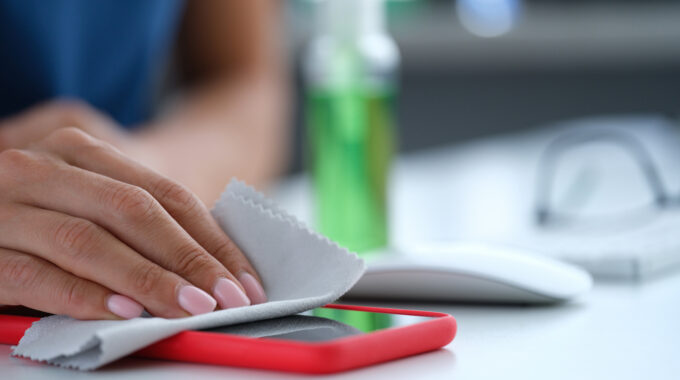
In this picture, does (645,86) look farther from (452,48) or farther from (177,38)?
(177,38)

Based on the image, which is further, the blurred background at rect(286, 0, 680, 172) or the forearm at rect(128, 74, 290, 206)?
the blurred background at rect(286, 0, 680, 172)

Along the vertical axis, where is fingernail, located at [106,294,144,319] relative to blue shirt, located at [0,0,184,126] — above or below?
below

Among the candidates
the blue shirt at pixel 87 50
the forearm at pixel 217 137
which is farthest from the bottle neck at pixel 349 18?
the blue shirt at pixel 87 50

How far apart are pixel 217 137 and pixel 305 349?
33.2 inches

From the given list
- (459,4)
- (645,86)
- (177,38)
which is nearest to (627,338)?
(177,38)

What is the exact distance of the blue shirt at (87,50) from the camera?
1.03 meters

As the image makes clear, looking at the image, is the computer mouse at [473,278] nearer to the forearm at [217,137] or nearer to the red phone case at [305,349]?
the red phone case at [305,349]

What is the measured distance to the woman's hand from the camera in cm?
39

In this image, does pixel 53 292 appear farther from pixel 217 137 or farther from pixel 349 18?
pixel 217 137

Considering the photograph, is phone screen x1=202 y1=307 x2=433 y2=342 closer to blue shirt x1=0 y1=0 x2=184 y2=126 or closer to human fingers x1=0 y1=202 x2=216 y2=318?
human fingers x1=0 y1=202 x2=216 y2=318

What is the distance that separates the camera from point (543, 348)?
41 centimetres

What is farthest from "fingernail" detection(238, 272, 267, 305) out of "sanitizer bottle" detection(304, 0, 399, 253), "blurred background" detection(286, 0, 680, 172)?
"blurred background" detection(286, 0, 680, 172)

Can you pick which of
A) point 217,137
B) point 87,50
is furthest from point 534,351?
point 87,50

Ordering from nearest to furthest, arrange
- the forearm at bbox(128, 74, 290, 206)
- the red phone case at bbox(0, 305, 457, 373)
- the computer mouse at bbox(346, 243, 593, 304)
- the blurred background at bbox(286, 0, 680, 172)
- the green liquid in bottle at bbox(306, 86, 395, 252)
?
1. the red phone case at bbox(0, 305, 457, 373)
2. the computer mouse at bbox(346, 243, 593, 304)
3. the green liquid in bottle at bbox(306, 86, 395, 252)
4. the forearm at bbox(128, 74, 290, 206)
5. the blurred background at bbox(286, 0, 680, 172)
